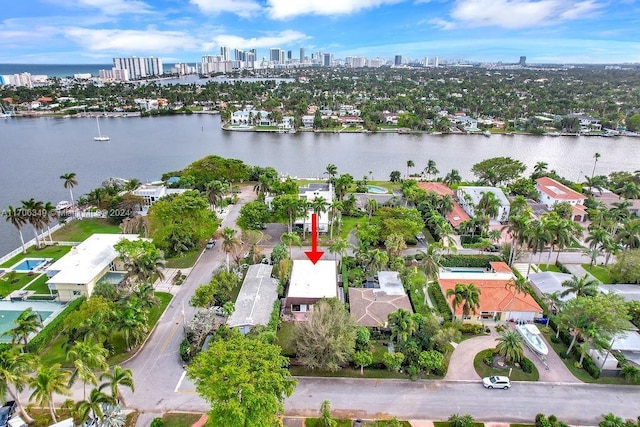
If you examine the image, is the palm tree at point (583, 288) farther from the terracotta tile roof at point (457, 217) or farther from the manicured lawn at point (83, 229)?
the manicured lawn at point (83, 229)

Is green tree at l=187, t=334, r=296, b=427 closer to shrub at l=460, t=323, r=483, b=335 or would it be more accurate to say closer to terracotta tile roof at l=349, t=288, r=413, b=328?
terracotta tile roof at l=349, t=288, r=413, b=328

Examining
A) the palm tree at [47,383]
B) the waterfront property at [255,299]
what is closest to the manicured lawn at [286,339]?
the waterfront property at [255,299]

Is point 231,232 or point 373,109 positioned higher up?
point 373,109

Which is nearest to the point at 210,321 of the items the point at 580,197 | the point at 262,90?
the point at 580,197

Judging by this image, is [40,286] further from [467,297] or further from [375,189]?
[375,189]

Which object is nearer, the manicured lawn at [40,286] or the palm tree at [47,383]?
the palm tree at [47,383]

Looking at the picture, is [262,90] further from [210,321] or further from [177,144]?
[210,321]

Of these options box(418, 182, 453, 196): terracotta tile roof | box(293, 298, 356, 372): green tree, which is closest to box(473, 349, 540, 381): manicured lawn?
box(293, 298, 356, 372): green tree
